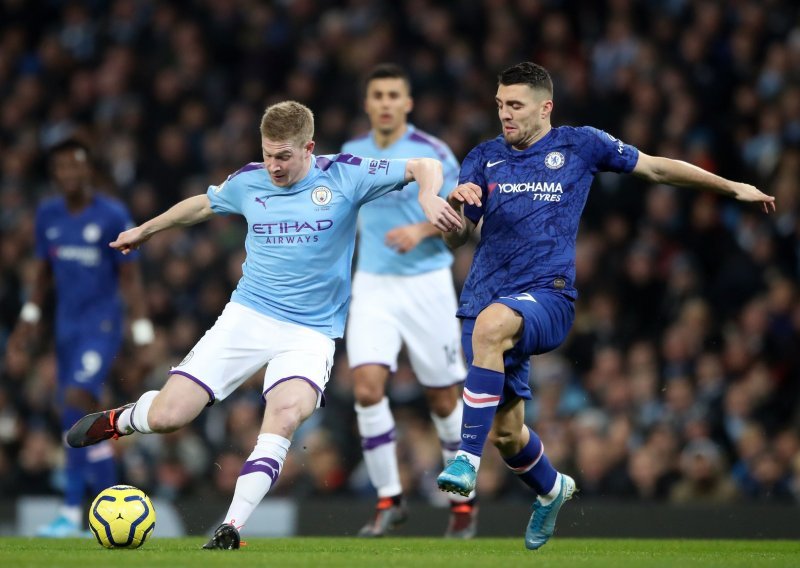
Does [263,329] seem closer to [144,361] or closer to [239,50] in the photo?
[144,361]

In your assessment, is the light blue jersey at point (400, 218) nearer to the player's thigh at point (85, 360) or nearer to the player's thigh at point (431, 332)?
the player's thigh at point (431, 332)

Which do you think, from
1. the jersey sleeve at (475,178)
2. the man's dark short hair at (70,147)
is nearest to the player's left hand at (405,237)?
the jersey sleeve at (475,178)

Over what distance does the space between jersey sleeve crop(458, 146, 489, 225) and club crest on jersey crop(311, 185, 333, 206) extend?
0.73 metres

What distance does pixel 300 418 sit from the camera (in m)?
7.18

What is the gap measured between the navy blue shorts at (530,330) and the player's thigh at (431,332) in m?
1.79

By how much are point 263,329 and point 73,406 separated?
9.53 feet

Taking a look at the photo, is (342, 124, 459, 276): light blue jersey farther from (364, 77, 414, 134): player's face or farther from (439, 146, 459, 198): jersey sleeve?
(364, 77, 414, 134): player's face

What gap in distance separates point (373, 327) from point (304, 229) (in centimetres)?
185

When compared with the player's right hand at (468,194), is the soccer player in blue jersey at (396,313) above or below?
below

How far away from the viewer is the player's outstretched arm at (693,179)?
7.39 m

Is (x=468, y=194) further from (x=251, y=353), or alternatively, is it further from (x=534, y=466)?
(x=534, y=466)

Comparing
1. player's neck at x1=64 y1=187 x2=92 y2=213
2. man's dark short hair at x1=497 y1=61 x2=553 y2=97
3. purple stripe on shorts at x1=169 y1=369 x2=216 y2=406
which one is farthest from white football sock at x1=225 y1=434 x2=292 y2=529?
player's neck at x1=64 y1=187 x2=92 y2=213

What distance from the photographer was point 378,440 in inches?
363

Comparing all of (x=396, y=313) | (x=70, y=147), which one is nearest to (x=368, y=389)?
(x=396, y=313)
